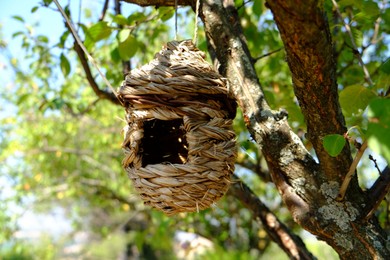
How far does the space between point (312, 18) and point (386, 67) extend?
1.29ft

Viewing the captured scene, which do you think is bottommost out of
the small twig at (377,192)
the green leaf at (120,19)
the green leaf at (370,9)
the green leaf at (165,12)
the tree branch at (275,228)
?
the tree branch at (275,228)

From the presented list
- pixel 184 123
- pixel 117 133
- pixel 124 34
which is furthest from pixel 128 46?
pixel 117 133

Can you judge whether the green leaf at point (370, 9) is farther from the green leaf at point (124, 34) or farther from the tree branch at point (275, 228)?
the green leaf at point (124, 34)

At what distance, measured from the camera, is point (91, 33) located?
1714 mm

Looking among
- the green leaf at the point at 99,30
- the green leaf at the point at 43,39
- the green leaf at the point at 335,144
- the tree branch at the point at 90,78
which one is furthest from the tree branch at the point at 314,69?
the green leaf at the point at 43,39

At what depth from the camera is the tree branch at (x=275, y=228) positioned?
1.65 meters

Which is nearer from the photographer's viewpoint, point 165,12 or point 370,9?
point 370,9

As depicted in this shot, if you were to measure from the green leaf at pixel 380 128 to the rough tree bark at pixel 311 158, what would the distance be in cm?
30

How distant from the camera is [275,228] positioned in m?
1.73

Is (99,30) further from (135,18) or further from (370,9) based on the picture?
(370,9)

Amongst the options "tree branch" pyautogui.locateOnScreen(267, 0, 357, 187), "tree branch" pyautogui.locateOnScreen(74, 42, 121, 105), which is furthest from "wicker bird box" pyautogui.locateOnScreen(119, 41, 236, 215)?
"tree branch" pyautogui.locateOnScreen(74, 42, 121, 105)

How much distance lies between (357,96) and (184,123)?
49cm

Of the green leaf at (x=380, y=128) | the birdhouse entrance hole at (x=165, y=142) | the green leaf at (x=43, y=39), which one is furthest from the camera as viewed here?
the green leaf at (x=43, y=39)

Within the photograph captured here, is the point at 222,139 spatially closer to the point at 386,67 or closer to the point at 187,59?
the point at 187,59
